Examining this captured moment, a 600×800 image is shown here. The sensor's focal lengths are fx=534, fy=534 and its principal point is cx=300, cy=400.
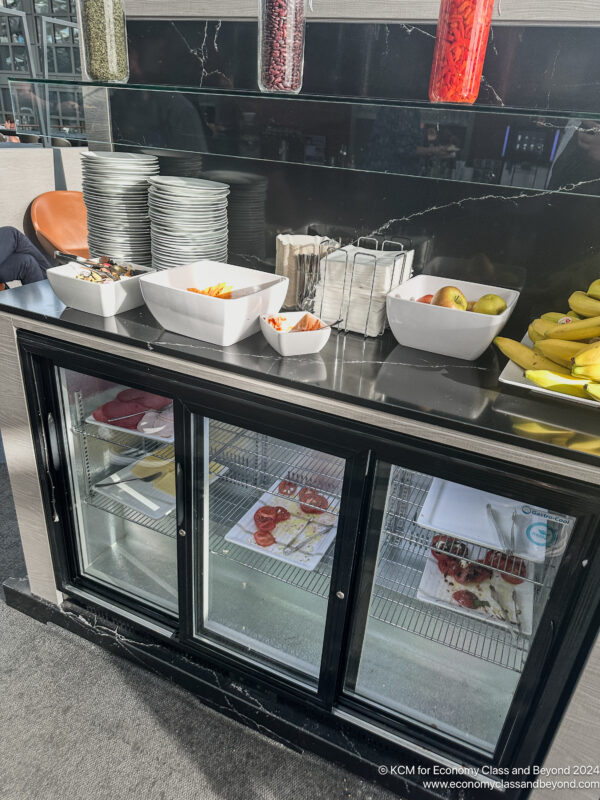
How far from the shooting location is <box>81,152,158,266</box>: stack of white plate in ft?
5.61

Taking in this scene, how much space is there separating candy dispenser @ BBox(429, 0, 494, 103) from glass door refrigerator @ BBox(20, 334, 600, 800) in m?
0.79

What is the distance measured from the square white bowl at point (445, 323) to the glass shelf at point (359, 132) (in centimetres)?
29

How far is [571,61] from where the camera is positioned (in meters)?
1.32

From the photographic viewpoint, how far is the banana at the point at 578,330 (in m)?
1.20

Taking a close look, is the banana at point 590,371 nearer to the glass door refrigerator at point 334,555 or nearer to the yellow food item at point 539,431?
the yellow food item at point 539,431

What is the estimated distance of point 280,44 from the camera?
1.35 m

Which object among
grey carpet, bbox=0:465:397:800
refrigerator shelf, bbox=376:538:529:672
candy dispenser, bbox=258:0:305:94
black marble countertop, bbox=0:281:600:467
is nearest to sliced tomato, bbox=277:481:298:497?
refrigerator shelf, bbox=376:538:529:672

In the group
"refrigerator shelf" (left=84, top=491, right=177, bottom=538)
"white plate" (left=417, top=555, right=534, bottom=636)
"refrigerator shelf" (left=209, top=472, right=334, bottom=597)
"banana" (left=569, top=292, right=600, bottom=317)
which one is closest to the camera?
"banana" (left=569, top=292, right=600, bottom=317)

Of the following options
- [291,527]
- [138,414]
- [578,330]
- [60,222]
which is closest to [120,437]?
[138,414]

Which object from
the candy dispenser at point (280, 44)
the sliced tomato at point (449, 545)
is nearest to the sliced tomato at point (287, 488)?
the sliced tomato at point (449, 545)

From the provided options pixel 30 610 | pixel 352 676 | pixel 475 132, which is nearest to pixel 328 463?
pixel 352 676

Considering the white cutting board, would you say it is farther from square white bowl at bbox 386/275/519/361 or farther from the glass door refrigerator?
square white bowl at bbox 386/275/519/361

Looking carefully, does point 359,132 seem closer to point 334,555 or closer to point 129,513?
point 334,555

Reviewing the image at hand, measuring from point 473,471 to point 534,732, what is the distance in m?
0.70
